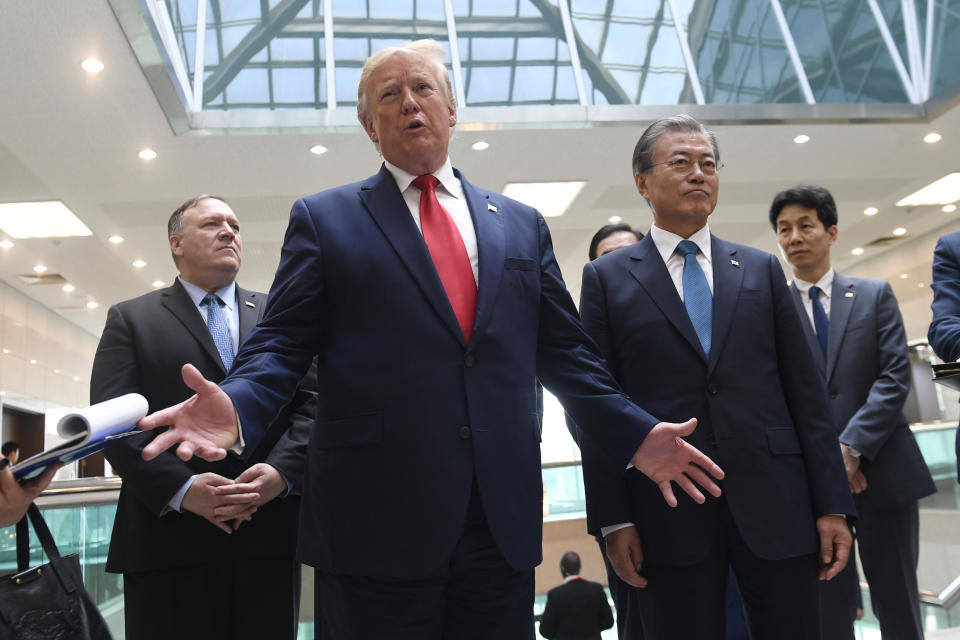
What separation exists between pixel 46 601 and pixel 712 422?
162cm

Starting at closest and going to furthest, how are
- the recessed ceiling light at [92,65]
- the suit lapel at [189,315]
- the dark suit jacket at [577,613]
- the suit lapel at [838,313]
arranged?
the suit lapel at [189,315] < the suit lapel at [838,313] < the dark suit jacket at [577,613] < the recessed ceiling light at [92,65]

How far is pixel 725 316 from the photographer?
2314mm

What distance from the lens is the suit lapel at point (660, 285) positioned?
90.6 inches

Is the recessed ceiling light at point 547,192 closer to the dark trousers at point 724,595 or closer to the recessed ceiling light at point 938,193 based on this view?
the recessed ceiling light at point 938,193

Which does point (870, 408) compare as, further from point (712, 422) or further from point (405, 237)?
point (405, 237)

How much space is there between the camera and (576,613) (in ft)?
16.6

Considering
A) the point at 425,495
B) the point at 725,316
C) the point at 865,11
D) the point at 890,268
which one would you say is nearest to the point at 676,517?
the point at 725,316

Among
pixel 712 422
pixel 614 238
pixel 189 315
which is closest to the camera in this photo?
pixel 712 422

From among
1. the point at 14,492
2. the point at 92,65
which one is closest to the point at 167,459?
the point at 14,492

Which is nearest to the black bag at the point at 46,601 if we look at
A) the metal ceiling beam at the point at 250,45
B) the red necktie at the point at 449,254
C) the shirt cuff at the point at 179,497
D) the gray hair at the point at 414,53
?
the shirt cuff at the point at 179,497

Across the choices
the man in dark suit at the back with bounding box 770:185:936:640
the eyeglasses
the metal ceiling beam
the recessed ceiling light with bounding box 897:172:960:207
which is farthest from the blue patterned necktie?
the recessed ceiling light with bounding box 897:172:960:207

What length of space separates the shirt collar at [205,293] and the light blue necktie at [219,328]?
0.02 meters

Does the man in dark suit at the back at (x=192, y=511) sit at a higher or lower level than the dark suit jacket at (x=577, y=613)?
higher

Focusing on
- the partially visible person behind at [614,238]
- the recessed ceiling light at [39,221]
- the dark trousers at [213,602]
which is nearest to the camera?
the dark trousers at [213,602]
